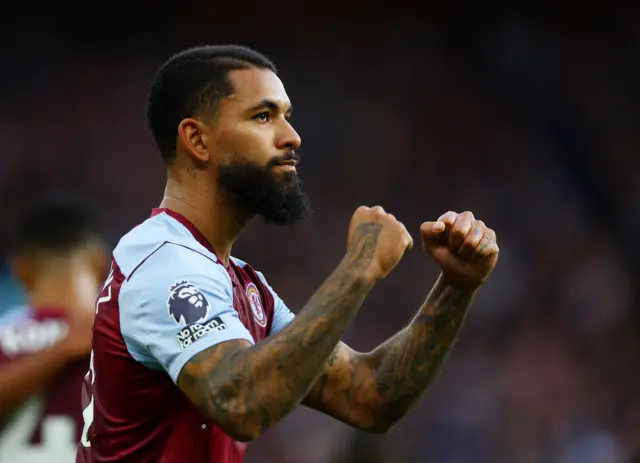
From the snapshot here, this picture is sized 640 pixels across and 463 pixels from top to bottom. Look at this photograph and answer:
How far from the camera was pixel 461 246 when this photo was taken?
274 centimetres

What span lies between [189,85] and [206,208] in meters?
0.34

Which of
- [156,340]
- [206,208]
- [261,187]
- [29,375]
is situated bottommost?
[29,375]

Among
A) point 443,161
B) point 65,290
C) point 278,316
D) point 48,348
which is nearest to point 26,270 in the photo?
point 65,290

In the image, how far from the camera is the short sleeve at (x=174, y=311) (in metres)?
2.29

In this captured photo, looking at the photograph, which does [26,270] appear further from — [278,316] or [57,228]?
[278,316]

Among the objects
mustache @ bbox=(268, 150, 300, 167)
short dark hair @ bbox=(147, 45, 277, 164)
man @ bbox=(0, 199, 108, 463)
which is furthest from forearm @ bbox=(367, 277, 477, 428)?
A: man @ bbox=(0, 199, 108, 463)

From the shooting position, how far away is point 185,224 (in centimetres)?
268

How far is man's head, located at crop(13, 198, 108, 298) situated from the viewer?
3.72 metres

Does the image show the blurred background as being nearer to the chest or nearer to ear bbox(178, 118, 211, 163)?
the chest

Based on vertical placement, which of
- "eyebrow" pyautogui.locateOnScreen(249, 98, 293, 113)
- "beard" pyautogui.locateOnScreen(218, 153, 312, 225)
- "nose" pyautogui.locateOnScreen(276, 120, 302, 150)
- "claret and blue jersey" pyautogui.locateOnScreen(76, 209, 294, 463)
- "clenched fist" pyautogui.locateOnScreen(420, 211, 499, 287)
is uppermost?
"eyebrow" pyautogui.locateOnScreen(249, 98, 293, 113)

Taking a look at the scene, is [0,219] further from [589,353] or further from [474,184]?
[589,353]

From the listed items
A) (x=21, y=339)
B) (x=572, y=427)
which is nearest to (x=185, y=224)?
(x=21, y=339)

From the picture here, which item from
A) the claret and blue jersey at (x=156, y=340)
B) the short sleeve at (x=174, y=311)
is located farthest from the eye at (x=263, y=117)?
the short sleeve at (x=174, y=311)

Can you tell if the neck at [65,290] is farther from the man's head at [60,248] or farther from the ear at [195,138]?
the ear at [195,138]
